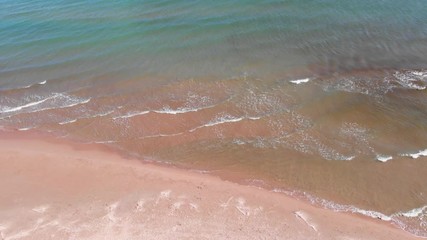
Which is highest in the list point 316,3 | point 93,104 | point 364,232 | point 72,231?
point 316,3

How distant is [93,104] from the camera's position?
23938 millimetres

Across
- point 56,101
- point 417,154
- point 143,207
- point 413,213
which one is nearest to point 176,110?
point 56,101

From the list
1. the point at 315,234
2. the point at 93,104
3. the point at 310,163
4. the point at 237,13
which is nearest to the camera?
the point at 315,234

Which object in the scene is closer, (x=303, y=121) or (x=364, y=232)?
(x=364, y=232)

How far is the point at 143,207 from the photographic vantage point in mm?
16250

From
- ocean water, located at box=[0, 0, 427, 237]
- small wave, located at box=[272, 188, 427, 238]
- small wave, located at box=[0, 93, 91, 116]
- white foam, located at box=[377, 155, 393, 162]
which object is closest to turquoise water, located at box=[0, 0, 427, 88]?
ocean water, located at box=[0, 0, 427, 237]

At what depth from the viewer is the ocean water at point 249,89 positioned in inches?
719

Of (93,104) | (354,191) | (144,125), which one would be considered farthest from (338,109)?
(93,104)

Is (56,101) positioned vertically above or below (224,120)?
above

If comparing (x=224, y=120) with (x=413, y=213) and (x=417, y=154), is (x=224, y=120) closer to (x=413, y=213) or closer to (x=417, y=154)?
(x=417, y=154)

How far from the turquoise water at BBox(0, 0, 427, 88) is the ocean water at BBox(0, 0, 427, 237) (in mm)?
134

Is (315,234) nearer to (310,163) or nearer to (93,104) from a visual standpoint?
(310,163)

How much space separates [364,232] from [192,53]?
668 inches

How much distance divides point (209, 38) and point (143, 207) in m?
16.4
